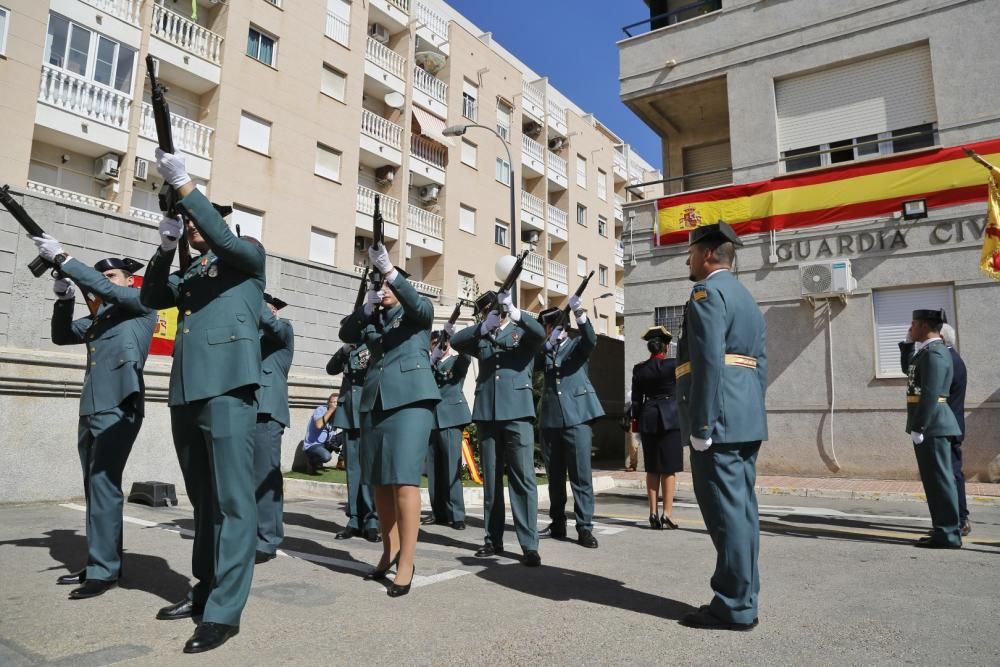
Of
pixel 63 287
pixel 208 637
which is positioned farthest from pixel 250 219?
pixel 208 637

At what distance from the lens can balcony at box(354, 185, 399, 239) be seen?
2616 cm

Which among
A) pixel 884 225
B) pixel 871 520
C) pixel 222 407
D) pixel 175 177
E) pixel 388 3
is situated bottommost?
pixel 871 520

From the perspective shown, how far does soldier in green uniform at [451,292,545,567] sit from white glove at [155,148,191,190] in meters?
2.61

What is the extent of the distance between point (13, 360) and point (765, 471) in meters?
12.6

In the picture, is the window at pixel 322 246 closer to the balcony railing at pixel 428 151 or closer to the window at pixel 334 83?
the window at pixel 334 83

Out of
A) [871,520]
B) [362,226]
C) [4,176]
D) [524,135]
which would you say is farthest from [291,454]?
[524,135]

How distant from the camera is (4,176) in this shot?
16719mm

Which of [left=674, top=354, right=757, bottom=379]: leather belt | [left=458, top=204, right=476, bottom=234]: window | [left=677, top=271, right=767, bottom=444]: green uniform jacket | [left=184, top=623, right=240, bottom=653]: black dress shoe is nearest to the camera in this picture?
[left=184, top=623, right=240, bottom=653]: black dress shoe

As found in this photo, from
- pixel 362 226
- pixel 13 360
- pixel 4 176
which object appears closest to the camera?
pixel 13 360

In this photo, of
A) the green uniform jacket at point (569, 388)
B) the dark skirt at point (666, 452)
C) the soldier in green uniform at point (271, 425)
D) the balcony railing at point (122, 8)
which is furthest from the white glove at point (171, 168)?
the balcony railing at point (122, 8)

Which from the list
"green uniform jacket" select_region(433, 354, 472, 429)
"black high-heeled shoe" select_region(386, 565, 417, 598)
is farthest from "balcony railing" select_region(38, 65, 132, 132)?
Answer: "black high-heeled shoe" select_region(386, 565, 417, 598)

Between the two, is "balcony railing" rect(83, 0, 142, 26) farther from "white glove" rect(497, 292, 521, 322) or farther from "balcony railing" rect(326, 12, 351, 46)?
"white glove" rect(497, 292, 521, 322)

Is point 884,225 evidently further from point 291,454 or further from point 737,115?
point 291,454

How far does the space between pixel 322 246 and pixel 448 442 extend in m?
17.9
